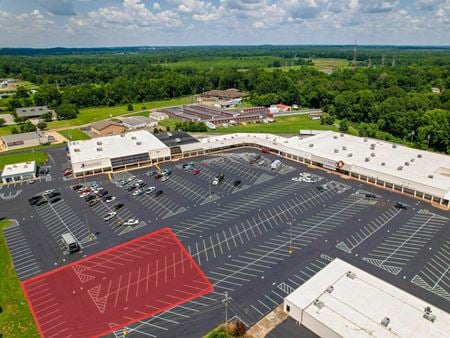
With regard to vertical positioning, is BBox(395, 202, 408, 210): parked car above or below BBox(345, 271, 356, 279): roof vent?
below

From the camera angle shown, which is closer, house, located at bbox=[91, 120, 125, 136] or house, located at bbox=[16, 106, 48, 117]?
house, located at bbox=[91, 120, 125, 136]

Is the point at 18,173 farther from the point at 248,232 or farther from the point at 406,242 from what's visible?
the point at 406,242

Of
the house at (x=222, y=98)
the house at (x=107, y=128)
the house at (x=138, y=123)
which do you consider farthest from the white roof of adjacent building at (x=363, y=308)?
the house at (x=222, y=98)

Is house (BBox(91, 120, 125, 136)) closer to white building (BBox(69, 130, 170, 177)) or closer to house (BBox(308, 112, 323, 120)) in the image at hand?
white building (BBox(69, 130, 170, 177))

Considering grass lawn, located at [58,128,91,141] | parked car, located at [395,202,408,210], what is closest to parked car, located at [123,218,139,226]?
parked car, located at [395,202,408,210]

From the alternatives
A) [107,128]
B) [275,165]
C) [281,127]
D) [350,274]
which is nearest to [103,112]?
[107,128]

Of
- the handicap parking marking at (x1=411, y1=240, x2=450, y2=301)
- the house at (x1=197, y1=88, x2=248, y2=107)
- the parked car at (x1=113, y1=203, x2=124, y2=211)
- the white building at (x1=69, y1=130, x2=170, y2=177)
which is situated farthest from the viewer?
the house at (x1=197, y1=88, x2=248, y2=107)

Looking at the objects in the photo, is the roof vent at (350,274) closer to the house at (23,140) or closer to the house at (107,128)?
the house at (107,128)
